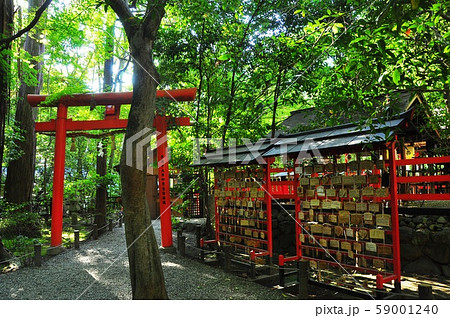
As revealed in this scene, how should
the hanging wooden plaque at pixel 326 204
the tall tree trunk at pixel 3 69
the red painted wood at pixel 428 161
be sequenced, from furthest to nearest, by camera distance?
the tall tree trunk at pixel 3 69 < the red painted wood at pixel 428 161 < the hanging wooden plaque at pixel 326 204

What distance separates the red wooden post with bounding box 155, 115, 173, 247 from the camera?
9.59 metres

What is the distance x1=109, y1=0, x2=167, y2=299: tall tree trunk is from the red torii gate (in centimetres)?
407

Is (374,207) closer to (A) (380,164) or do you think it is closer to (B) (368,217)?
(B) (368,217)

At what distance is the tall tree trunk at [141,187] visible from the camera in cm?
473

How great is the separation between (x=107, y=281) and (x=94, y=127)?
4.77 meters

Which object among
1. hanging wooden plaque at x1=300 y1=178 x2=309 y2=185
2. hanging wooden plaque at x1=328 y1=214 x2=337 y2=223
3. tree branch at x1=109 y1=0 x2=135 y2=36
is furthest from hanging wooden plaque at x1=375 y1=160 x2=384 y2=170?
tree branch at x1=109 y1=0 x2=135 y2=36

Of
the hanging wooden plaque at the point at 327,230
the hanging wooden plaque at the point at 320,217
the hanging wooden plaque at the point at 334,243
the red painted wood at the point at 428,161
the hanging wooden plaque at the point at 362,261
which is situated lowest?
the hanging wooden plaque at the point at 362,261

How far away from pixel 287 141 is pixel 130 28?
3514mm

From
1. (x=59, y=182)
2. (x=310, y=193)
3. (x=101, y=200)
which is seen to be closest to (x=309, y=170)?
(x=310, y=193)

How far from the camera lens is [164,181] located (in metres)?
9.76

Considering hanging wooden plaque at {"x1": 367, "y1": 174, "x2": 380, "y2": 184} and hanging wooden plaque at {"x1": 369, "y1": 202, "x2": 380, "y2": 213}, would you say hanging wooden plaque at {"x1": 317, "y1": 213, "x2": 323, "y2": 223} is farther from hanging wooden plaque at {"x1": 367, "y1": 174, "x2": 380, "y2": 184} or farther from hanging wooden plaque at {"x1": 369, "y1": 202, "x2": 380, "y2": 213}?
hanging wooden plaque at {"x1": 367, "y1": 174, "x2": 380, "y2": 184}

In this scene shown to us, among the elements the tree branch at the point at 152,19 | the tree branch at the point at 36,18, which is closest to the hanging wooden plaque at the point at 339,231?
the tree branch at the point at 152,19

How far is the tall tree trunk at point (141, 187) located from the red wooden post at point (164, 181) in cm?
457

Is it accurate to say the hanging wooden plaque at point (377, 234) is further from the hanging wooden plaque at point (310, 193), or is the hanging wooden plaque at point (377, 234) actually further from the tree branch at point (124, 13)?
the tree branch at point (124, 13)
